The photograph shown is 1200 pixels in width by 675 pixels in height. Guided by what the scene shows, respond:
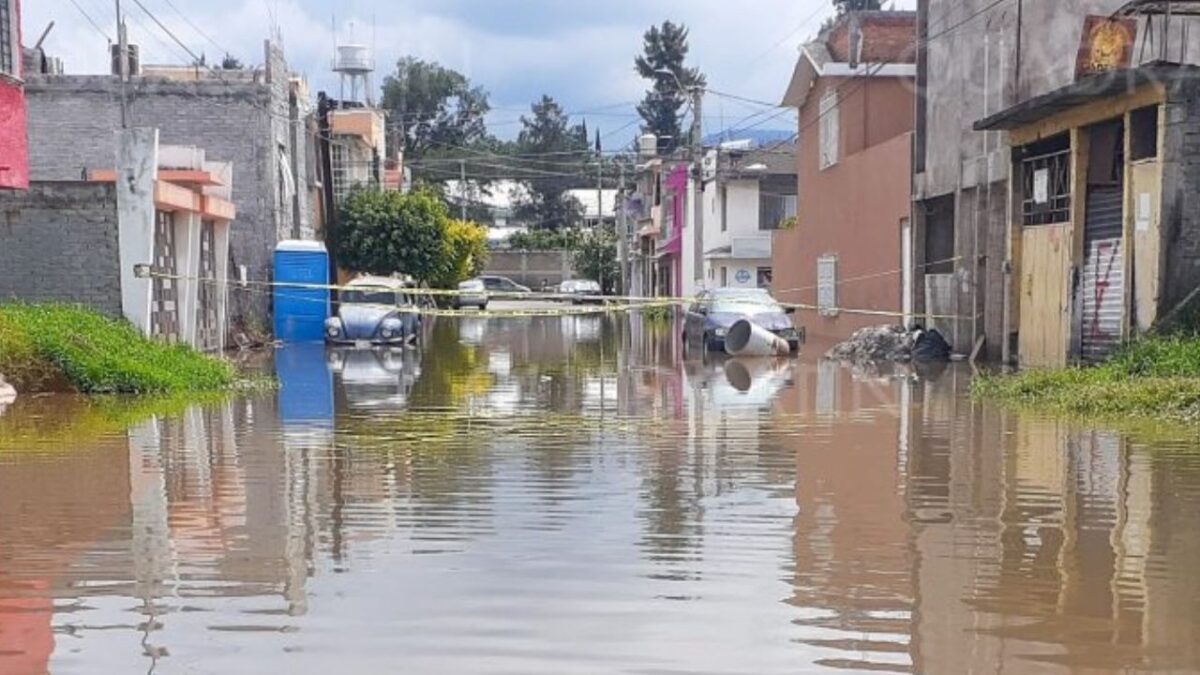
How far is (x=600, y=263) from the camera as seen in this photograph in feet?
269

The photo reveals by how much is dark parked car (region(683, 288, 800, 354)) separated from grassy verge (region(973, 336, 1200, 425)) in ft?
34.5

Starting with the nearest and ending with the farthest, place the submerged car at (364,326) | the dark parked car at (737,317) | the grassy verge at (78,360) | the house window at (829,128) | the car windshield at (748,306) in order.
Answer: the grassy verge at (78,360) → the dark parked car at (737,317) → the car windshield at (748,306) → the submerged car at (364,326) → the house window at (829,128)

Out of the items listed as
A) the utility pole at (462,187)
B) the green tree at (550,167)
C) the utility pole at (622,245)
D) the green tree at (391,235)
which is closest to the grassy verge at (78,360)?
the green tree at (391,235)

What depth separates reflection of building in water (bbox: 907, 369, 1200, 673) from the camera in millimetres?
5598

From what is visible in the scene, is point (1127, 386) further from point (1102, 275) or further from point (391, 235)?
point (391, 235)

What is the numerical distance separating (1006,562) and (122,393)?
41.1 feet

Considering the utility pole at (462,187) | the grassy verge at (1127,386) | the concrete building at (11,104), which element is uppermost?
the utility pole at (462,187)

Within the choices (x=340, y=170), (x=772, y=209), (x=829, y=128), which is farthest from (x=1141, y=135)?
(x=340, y=170)

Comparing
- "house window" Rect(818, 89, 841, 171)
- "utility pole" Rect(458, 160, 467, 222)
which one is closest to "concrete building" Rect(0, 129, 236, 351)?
"house window" Rect(818, 89, 841, 171)

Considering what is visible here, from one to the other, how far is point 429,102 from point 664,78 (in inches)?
693

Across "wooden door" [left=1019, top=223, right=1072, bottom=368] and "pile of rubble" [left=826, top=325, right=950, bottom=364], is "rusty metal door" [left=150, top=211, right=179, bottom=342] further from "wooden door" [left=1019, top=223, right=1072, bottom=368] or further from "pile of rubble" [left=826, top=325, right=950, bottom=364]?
"wooden door" [left=1019, top=223, right=1072, bottom=368]

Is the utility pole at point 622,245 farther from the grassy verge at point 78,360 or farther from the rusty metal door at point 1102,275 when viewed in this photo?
the grassy verge at point 78,360

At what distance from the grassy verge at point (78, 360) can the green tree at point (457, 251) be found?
91.2 feet

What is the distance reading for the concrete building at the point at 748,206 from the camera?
→ 50906 mm
